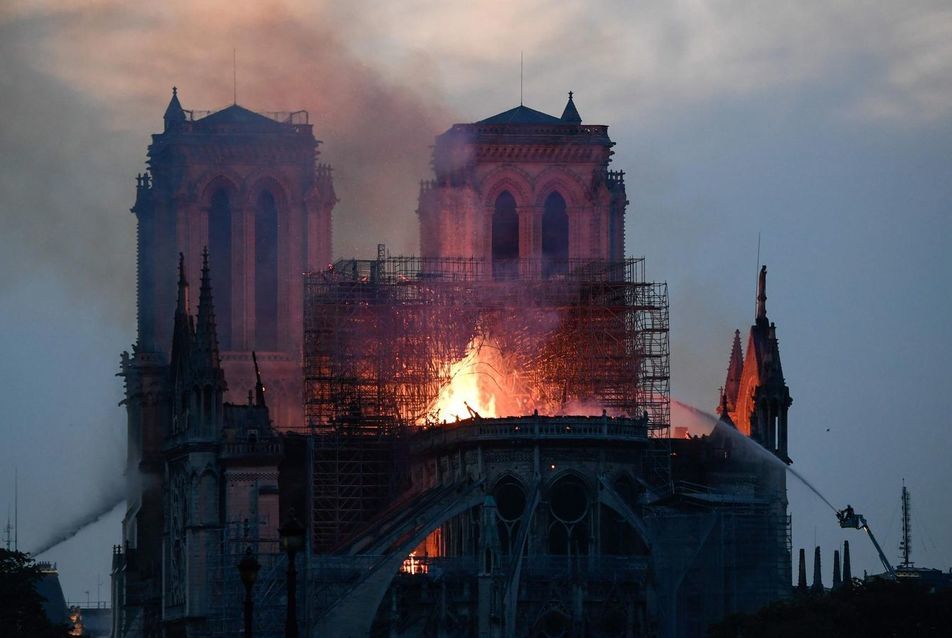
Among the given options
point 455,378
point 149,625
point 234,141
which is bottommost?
point 149,625

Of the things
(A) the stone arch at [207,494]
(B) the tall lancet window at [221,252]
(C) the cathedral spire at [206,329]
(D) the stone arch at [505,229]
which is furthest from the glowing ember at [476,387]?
(B) the tall lancet window at [221,252]

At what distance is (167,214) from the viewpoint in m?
172

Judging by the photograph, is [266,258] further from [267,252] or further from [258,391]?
[258,391]

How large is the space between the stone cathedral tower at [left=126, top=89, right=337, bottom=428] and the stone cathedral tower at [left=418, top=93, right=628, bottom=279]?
26.0 feet

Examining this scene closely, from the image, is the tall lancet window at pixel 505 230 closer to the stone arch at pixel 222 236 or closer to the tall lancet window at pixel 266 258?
the tall lancet window at pixel 266 258

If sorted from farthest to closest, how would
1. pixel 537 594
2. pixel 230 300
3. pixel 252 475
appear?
pixel 230 300 < pixel 252 475 < pixel 537 594

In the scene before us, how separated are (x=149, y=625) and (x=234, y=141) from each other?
2540 cm

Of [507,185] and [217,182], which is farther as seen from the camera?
[217,182]

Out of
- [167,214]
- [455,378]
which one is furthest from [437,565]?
[167,214]

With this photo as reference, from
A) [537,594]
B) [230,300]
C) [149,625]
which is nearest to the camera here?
[537,594]

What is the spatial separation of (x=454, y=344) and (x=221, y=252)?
20526mm

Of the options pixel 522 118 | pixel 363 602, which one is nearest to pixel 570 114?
pixel 522 118

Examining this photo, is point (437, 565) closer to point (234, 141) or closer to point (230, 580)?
point (230, 580)

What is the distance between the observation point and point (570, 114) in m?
171
